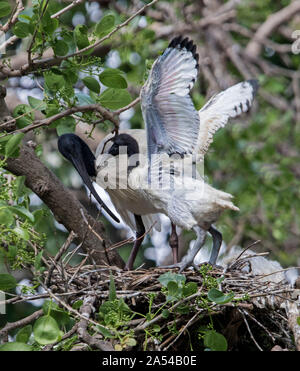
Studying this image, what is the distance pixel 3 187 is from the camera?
2.29m

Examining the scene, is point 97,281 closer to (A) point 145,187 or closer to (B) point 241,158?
(A) point 145,187

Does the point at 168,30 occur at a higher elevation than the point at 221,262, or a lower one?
higher

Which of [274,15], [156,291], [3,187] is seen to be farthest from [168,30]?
[3,187]

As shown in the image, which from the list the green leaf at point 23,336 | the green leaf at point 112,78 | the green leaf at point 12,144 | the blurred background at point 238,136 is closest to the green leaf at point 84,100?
the green leaf at point 112,78

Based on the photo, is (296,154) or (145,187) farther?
(296,154)

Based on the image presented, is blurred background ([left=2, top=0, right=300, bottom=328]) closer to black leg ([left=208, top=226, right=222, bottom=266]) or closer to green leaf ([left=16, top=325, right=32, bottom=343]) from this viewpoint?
black leg ([left=208, top=226, right=222, bottom=266])

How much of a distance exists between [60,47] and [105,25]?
0.19 metres

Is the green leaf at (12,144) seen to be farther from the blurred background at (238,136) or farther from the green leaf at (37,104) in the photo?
the blurred background at (238,136)

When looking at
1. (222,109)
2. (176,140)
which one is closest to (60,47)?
(176,140)

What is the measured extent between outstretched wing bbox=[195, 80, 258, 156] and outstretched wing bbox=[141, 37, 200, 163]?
474mm

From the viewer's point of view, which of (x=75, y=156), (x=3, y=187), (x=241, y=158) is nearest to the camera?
(x=3, y=187)

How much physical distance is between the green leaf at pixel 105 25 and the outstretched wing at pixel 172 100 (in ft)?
1.00
